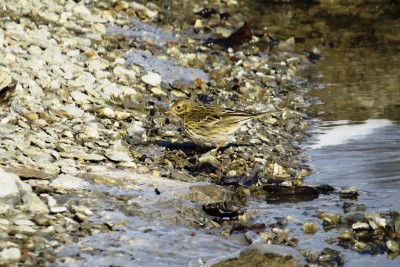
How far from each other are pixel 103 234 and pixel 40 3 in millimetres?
8025

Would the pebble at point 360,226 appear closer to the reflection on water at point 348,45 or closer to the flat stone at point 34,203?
the flat stone at point 34,203

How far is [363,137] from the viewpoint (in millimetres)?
11242

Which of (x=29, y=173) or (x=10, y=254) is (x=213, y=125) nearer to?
(x=29, y=173)

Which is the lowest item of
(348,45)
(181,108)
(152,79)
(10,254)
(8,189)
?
(10,254)

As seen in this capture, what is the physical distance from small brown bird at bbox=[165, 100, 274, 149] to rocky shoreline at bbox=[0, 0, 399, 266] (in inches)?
7.6

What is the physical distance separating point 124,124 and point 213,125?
43.0 inches

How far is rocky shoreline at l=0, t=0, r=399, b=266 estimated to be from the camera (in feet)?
24.4

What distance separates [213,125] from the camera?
34.0ft

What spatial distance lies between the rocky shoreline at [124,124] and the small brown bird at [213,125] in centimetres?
19

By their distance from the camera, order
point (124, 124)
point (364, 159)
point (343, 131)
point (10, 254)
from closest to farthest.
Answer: point (10, 254) → point (364, 159) → point (124, 124) → point (343, 131)

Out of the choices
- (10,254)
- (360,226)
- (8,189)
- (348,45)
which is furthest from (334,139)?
(10,254)

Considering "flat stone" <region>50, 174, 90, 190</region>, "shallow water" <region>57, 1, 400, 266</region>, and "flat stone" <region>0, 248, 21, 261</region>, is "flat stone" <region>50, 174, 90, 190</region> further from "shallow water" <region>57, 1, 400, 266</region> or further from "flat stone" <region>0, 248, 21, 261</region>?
"flat stone" <region>0, 248, 21, 261</region>

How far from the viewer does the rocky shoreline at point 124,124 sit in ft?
24.4

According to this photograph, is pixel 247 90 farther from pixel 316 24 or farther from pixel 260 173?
pixel 316 24
